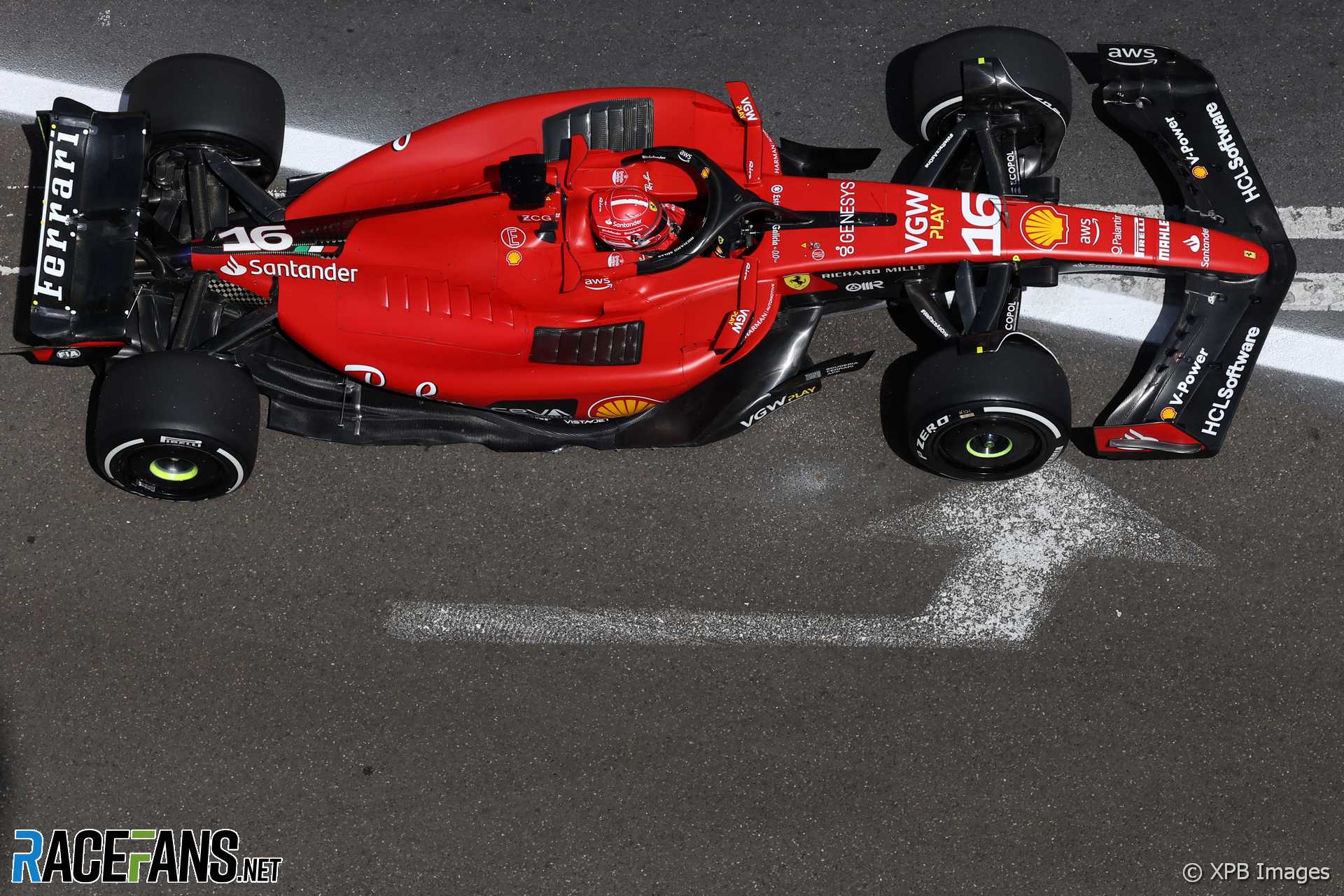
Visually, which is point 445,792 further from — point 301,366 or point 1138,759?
point 1138,759

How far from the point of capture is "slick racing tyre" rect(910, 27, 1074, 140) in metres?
5.78

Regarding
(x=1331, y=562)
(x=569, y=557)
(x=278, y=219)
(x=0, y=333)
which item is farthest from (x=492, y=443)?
(x=1331, y=562)

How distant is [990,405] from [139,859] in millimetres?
4299

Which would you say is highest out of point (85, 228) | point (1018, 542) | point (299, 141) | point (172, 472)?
point (299, 141)

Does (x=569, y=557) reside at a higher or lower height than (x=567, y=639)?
higher

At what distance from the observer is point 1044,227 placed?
544 centimetres

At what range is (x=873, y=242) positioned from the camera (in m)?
5.40

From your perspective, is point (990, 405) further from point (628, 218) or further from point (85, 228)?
point (85, 228)

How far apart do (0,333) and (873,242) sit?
4.22 meters

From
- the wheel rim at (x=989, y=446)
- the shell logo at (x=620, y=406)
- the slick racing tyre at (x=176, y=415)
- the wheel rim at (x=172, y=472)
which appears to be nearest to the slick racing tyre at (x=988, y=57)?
the wheel rim at (x=989, y=446)

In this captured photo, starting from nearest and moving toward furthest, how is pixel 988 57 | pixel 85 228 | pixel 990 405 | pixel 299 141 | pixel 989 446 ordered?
pixel 85 228 < pixel 990 405 < pixel 989 446 < pixel 988 57 < pixel 299 141

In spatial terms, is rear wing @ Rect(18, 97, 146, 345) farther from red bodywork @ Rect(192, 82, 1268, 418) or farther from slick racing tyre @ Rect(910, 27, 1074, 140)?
slick racing tyre @ Rect(910, 27, 1074, 140)

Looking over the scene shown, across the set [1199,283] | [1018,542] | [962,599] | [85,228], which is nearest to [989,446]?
[1018,542]

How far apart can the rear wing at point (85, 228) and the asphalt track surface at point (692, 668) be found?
1197mm
